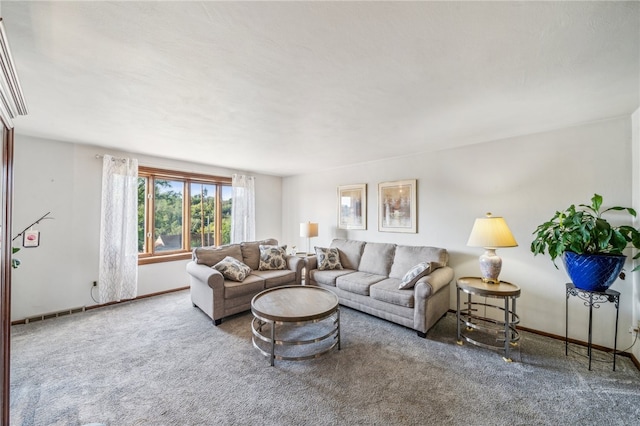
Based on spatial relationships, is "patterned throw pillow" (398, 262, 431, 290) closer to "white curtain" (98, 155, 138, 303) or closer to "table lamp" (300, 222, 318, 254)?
"table lamp" (300, 222, 318, 254)

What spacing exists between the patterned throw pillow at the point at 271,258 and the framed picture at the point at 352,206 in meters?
1.40

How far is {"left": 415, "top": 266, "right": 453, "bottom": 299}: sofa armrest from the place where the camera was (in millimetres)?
2652

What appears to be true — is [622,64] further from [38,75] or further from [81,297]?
[81,297]

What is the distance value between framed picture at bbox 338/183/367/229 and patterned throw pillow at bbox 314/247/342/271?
763mm

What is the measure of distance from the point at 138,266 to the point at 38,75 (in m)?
2.97

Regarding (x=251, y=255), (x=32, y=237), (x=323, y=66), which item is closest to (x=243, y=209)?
(x=251, y=255)

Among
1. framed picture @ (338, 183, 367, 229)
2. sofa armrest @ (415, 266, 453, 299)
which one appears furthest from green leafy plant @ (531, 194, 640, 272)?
framed picture @ (338, 183, 367, 229)

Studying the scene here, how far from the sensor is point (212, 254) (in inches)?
142

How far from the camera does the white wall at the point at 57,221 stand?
3.06 m

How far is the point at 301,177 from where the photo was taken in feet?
18.7

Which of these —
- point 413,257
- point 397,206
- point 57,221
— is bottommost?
point 413,257

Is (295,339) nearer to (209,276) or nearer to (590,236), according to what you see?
(209,276)

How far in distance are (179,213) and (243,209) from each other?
1.20 meters

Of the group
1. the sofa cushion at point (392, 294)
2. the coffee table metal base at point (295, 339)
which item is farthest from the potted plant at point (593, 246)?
the coffee table metal base at point (295, 339)
